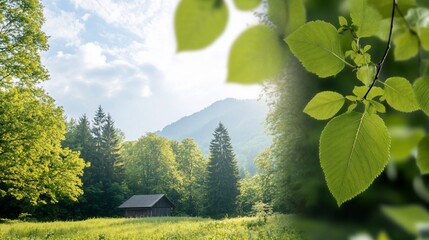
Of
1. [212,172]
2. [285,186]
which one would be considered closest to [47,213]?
[212,172]

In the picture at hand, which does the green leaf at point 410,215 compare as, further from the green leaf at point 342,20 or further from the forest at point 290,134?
the green leaf at point 342,20

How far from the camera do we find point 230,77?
17cm

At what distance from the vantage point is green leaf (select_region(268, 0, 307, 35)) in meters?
0.19

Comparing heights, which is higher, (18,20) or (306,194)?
(18,20)

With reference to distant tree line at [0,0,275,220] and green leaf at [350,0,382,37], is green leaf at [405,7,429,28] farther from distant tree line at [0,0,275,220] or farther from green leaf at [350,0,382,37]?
distant tree line at [0,0,275,220]

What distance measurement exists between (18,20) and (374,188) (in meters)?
7.57

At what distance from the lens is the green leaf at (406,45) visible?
1.02ft

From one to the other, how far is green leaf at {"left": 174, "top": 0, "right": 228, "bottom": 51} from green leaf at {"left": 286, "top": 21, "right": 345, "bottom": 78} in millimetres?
61

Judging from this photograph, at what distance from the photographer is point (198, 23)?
15cm

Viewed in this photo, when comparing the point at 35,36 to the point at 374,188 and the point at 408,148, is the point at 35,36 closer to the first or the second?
the point at 374,188

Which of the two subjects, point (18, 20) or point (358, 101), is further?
point (18, 20)

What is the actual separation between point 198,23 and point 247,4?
0.05 m

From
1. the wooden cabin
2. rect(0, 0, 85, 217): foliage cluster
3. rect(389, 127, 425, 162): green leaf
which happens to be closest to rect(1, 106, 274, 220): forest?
the wooden cabin

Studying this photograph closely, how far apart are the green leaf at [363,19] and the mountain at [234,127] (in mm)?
65793
